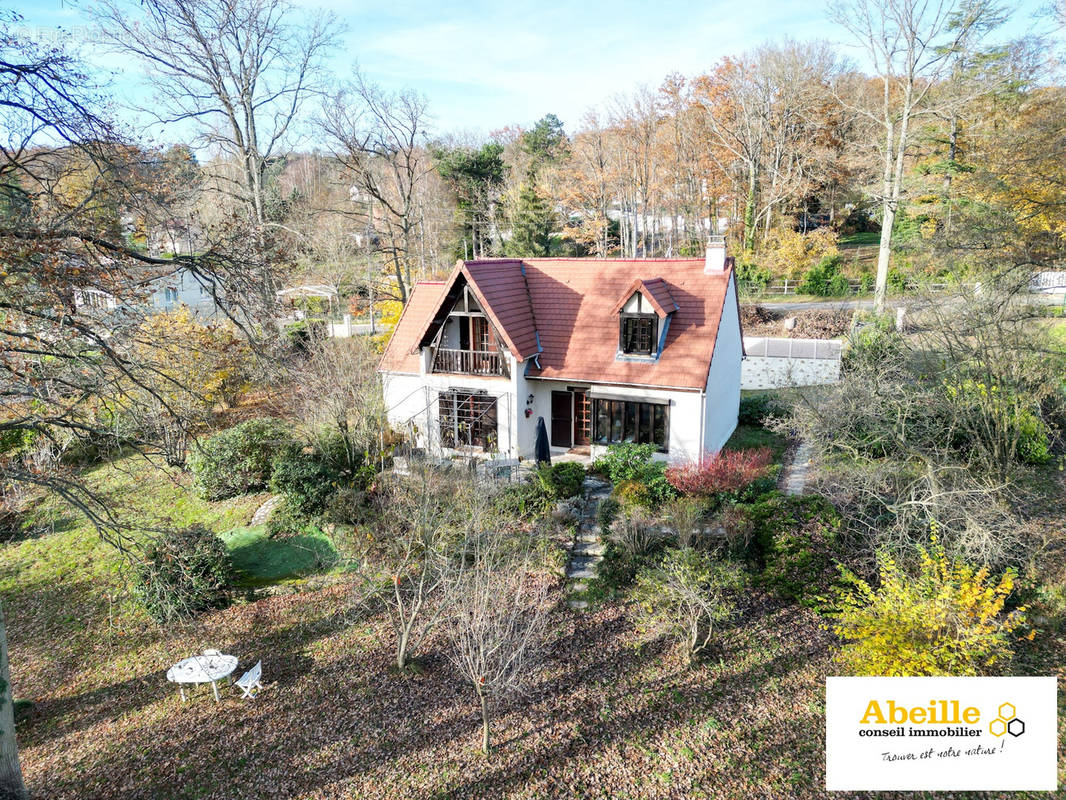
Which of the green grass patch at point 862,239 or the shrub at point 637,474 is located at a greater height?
the green grass patch at point 862,239

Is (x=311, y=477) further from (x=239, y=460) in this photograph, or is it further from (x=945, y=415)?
(x=945, y=415)

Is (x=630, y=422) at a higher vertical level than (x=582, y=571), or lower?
higher

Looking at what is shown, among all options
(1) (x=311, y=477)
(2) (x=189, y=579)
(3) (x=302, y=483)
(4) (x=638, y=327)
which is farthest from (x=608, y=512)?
(2) (x=189, y=579)

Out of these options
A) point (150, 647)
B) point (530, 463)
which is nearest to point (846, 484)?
point (530, 463)

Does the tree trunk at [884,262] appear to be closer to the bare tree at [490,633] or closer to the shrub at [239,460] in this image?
→ the bare tree at [490,633]

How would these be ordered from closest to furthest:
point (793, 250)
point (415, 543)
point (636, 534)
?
point (415, 543) → point (636, 534) → point (793, 250)

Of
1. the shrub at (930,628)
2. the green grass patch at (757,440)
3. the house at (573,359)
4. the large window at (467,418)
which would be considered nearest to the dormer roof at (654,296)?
the house at (573,359)

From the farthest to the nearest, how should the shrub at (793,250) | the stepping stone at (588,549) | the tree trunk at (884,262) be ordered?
1. the shrub at (793,250)
2. the tree trunk at (884,262)
3. the stepping stone at (588,549)
